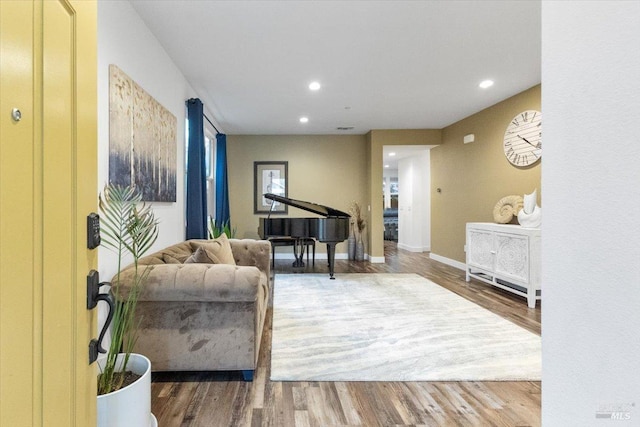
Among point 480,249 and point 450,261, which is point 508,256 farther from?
point 450,261

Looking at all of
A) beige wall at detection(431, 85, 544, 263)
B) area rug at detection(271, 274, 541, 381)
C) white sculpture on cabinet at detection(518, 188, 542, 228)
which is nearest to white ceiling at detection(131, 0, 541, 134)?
beige wall at detection(431, 85, 544, 263)

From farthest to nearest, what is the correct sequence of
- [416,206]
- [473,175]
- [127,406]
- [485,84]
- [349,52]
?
[416,206] → [473,175] → [485,84] → [349,52] → [127,406]

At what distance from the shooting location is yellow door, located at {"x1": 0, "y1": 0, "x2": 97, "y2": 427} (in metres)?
0.54

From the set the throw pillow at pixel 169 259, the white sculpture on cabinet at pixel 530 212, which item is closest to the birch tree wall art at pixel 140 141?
the throw pillow at pixel 169 259

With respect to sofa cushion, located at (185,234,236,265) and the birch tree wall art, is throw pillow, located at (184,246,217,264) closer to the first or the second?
sofa cushion, located at (185,234,236,265)

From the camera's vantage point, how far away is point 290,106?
4.50 metres

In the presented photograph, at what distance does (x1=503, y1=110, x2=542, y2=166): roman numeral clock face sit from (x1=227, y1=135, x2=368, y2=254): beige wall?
279cm

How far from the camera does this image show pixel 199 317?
5.99 ft

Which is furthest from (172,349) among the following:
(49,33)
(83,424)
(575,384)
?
(575,384)

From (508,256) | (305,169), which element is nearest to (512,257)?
(508,256)

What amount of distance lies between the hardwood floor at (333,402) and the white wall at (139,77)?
86 centimetres

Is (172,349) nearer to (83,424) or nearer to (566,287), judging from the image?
(83,424)

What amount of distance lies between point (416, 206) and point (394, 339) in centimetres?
572

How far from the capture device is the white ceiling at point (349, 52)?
2.29m
